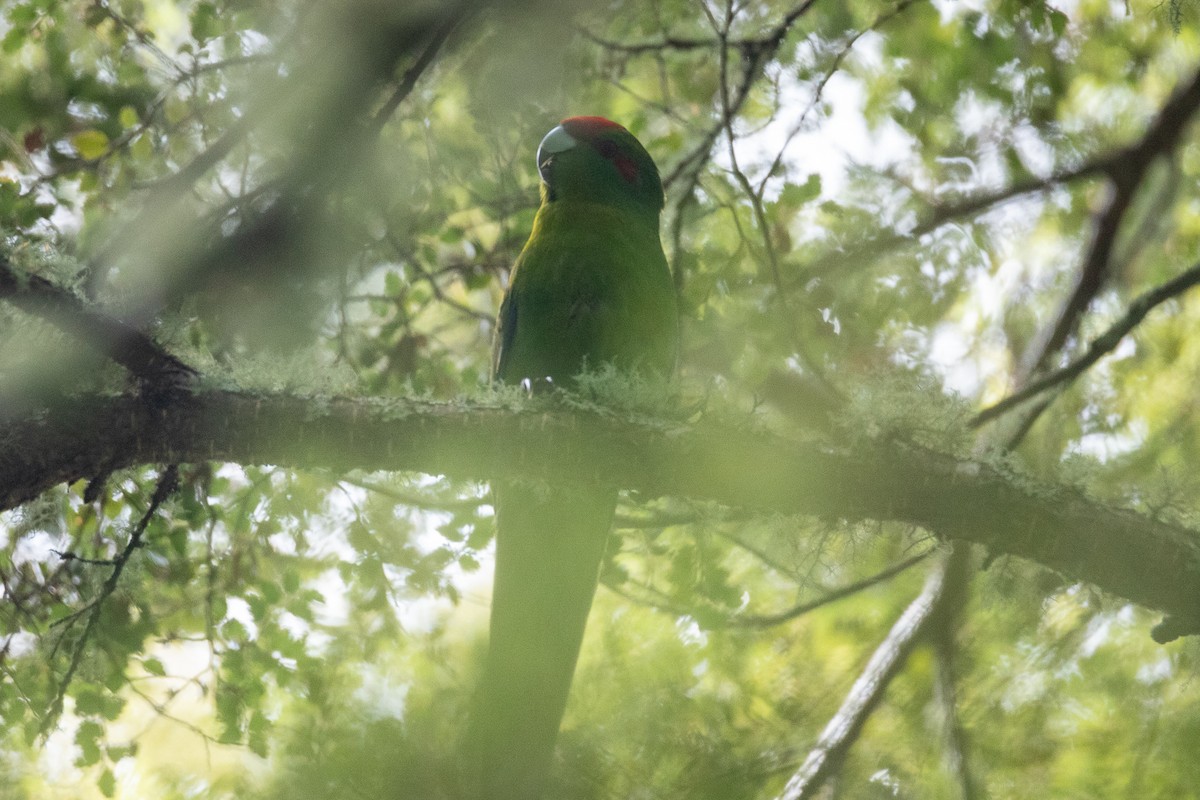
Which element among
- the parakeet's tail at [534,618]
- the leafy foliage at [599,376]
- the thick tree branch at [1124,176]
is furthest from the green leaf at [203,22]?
the thick tree branch at [1124,176]

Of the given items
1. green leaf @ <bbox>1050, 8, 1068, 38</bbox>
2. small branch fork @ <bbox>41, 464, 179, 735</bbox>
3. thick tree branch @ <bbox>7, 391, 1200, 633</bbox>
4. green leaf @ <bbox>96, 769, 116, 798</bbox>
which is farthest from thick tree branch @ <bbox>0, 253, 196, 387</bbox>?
green leaf @ <bbox>1050, 8, 1068, 38</bbox>

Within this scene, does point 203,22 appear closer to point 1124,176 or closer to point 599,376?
point 599,376

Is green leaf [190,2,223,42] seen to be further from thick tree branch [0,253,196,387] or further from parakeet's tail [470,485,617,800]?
parakeet's tail [470,485,617,800]

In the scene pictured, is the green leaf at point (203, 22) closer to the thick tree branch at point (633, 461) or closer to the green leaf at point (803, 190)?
the thick tree branch at point (633, 461)

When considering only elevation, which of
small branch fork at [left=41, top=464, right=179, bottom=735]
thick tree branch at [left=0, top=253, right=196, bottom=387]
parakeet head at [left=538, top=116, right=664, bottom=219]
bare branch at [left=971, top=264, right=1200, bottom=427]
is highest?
parakeet head at [left=538, top=116, right=664, bottom=219]

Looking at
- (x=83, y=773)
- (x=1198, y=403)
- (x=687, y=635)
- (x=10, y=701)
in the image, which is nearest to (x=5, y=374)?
(x=10, y=701)

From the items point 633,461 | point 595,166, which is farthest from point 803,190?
point 633,461

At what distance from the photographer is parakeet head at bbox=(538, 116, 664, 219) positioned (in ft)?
13.9

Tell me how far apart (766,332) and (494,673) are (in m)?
1.82

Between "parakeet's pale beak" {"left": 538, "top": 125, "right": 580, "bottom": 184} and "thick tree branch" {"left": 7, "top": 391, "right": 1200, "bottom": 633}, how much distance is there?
6.12 ft

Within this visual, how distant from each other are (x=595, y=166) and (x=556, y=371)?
38.8 inches

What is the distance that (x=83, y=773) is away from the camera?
11.9ft

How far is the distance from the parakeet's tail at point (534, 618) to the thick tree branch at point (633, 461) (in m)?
0.70

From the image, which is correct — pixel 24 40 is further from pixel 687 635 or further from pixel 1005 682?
pixel 1005 682
